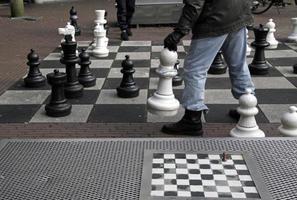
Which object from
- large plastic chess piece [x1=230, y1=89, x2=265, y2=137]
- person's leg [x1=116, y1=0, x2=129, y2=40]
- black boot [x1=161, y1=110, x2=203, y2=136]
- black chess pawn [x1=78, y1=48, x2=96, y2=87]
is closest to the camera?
large plastic chess piece [x1=230, y1=89, x2=265, y2=137]

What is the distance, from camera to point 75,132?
3.77 m

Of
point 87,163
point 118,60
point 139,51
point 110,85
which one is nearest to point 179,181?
point 87,163

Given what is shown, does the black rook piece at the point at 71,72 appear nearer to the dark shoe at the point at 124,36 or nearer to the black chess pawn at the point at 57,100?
the black chess pawn at the point at 57,100

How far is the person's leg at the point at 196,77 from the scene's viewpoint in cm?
350

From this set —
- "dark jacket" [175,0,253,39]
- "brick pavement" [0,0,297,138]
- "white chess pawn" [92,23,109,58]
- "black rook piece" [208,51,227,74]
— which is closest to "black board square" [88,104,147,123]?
"brick pavement" [0,0,297,138]

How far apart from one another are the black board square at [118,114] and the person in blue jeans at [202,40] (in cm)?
43

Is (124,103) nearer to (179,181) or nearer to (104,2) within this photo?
(179,181)

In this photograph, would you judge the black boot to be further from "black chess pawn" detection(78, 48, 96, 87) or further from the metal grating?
"black chess pawn" detection(78, 48, 96, 87)

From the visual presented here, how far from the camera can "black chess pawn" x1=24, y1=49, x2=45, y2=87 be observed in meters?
4.93

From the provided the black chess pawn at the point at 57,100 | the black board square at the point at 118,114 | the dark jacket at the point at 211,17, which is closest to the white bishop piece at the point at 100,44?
the black board square at the point at 118,114

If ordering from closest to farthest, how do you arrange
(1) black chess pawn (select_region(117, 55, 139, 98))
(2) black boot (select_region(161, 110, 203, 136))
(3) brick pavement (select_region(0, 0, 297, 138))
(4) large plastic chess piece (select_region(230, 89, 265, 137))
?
(4) large plastic chess piece (select_region(230, 89, 265, 137))
(2) black boot (select_region(161, 110, 203, 136))
(3) brick pavement (select_region(0, 0, 297, 138))
(1) black chess pawn (select_region(117, 55, 139, 98))

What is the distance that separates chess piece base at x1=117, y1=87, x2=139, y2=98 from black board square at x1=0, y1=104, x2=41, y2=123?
821 millimetres

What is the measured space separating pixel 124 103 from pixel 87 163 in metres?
1.63

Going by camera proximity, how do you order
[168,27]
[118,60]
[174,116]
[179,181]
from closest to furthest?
[179,181] → [174,116] → [118,60] → [168,27]
